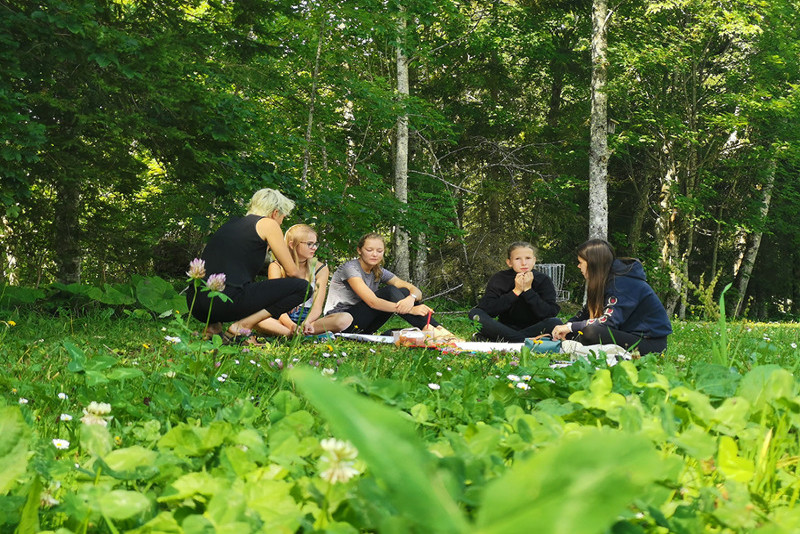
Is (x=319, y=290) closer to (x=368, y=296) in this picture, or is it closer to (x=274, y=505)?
(x=368, y=296)

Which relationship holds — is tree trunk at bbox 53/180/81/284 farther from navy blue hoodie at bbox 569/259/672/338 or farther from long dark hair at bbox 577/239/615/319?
navy blue hoodie at bbox 569/259/672/338

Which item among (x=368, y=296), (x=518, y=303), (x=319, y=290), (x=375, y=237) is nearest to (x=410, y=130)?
(x=375, y=237)

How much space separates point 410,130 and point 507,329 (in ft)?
33.5

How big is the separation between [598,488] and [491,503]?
0.07 m

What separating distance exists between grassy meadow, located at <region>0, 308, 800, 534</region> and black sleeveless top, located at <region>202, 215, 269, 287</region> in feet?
10.5

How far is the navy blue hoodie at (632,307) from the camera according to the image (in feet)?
18.3

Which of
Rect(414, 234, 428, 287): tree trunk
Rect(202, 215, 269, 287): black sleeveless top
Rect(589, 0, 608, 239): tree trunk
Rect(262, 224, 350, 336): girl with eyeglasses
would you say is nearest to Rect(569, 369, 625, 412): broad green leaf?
Rect(202, 215, 269, 287): black sleeveless top

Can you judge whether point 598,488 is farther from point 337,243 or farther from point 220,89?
point 337,243

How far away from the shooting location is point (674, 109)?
19.2 metres

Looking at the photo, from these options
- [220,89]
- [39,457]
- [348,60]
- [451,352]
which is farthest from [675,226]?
[39,457]

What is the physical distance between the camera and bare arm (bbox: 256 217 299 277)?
576cm

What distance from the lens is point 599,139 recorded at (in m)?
16.0

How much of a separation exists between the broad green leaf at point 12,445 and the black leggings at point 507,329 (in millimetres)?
6008

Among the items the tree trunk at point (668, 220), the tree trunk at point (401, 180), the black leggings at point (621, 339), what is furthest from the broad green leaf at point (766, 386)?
the tree trunk at point (668, 220)
